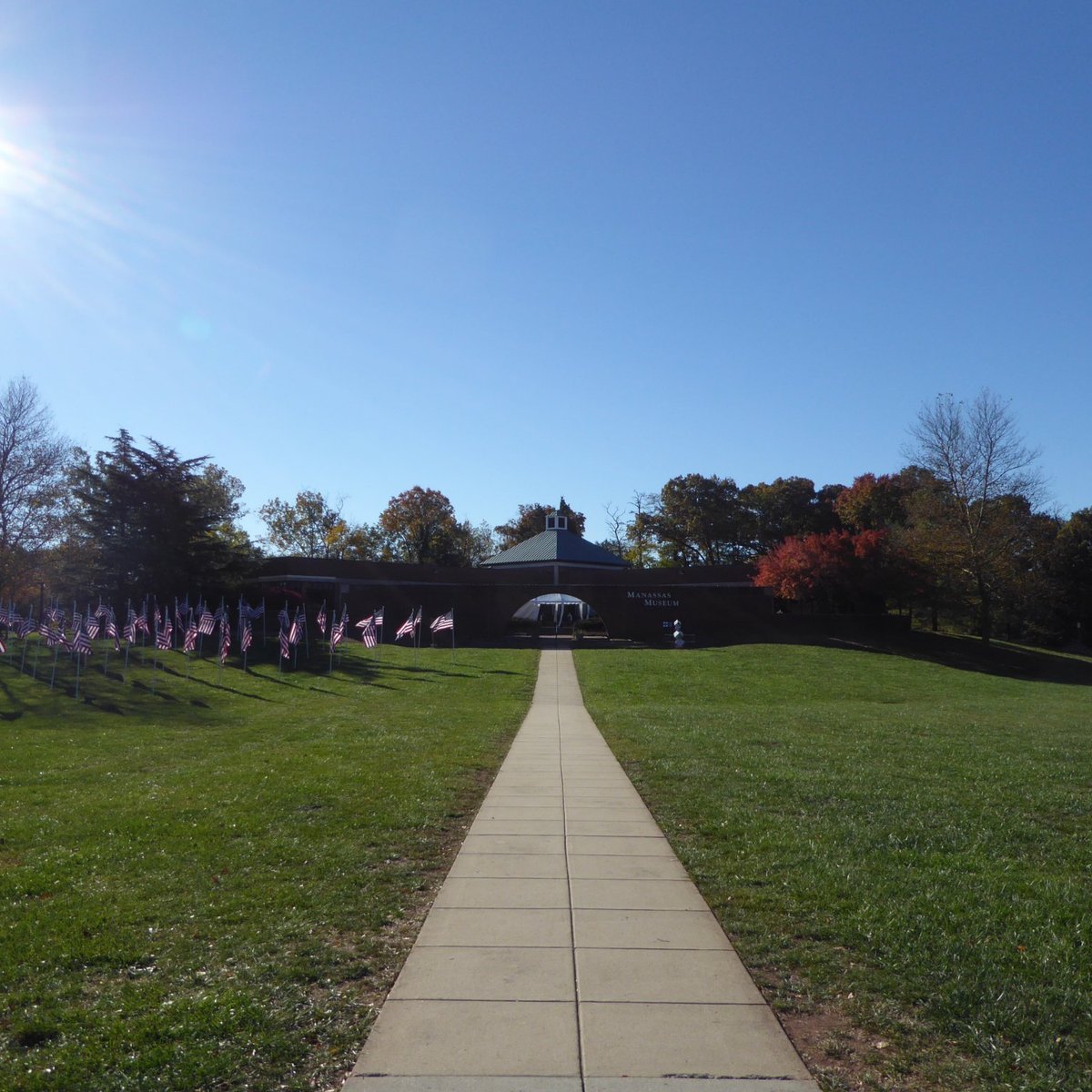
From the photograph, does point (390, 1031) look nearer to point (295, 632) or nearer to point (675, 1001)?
point (675, 1001)

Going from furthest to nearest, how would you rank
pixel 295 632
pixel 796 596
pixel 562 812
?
pixel 796 596 < pixel 295 632 < pixel 562 812

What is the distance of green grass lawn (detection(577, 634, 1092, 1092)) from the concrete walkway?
0.28m

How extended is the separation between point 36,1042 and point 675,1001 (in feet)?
10.6

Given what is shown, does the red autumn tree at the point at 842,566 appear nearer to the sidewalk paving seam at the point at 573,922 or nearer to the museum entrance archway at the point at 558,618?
the museum entrance archway at the point at 558,618

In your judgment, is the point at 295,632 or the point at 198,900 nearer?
the point at 198,900

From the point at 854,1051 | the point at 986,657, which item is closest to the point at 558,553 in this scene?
the point at 986,657

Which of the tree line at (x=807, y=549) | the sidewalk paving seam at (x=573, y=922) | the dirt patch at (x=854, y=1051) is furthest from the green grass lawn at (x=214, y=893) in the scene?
the tree line at (x=807, y=549)

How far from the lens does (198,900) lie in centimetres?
654

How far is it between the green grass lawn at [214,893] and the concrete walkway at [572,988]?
28 centimetres

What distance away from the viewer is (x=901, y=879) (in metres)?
7.06

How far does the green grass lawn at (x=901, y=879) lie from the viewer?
15.0 feet

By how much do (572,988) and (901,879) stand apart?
10.4ft

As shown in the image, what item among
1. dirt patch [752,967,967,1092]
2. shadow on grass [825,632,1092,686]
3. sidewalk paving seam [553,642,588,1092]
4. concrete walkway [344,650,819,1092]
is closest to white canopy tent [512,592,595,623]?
shadow on grass [825,632,1092,686]

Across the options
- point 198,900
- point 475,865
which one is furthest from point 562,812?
point 198,900
